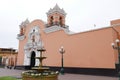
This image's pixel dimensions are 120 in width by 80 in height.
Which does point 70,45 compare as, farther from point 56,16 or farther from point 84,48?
point 56,16

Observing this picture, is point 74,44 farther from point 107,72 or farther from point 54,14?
point 54,14

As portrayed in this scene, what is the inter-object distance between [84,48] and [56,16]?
25.5 feet

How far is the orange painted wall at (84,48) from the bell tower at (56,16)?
2.12 m

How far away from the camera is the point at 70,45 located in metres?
16.8

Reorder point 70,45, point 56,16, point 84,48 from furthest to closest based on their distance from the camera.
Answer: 1. point 56,16
2. point 70,45
3. point 84,48

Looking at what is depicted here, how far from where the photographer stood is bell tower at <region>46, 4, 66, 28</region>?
2094 centimetres

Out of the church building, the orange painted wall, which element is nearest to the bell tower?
the church building

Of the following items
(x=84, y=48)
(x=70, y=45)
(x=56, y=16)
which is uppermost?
(x=56, y=16)

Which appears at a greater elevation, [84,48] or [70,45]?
[70,45]

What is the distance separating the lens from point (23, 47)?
24.6 m

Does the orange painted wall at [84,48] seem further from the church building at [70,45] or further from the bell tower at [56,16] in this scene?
the bell tower at [56,16]

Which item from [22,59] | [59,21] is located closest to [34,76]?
[59,21]

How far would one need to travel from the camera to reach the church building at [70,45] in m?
13.7

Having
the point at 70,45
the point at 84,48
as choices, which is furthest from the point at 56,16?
the point at 84,48
